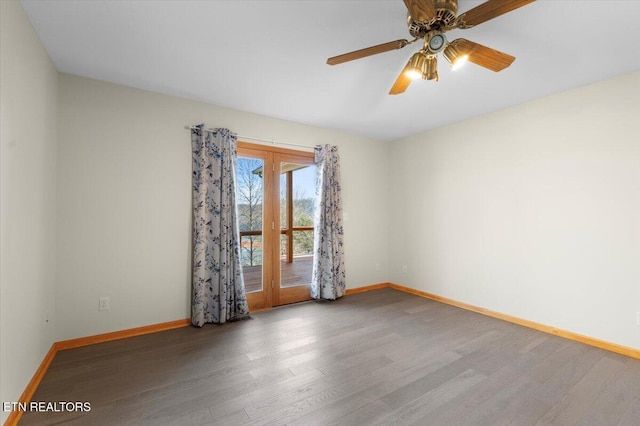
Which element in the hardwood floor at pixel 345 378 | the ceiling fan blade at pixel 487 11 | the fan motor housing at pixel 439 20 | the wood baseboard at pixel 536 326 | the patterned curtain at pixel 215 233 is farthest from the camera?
the patterned curtain at pixel 215 233

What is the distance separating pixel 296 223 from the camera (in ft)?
13.6

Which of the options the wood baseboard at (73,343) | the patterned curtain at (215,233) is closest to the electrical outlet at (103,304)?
the wood baseboard at (73,343)

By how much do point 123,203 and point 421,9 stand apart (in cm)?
307

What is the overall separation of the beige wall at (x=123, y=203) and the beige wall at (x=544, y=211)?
124 inches

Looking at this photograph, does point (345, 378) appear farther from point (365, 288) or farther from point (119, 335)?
point (365, 288)

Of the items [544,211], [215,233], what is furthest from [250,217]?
[544,211]

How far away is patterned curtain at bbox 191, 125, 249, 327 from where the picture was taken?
10.3ft

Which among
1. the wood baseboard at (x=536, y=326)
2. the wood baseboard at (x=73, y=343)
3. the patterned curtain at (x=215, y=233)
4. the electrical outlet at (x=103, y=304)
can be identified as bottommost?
the wood baseboard at (x=536, y=326)

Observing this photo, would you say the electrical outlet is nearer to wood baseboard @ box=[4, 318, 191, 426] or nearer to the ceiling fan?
wood baseboard @ box=[4, 318, 191, 426]

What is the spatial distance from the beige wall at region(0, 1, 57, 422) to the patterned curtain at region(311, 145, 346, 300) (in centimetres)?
289

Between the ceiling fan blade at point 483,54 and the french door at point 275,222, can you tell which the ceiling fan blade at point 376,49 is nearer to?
the ceiling fan blade at point 483,54

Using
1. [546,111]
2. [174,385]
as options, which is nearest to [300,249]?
[174,385]

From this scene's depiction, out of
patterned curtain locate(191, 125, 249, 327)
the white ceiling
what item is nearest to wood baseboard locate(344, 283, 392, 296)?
patterned curtain locate(191, 125, 249, 327)

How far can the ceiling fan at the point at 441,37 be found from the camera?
1.52 meters
